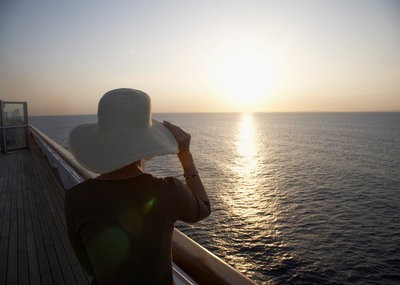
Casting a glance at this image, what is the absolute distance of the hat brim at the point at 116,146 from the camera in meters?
1.13

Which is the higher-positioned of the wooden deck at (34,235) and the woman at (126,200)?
the woman at (126,200)

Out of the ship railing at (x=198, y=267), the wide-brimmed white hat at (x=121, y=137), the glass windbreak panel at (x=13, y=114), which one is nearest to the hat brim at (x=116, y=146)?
the wide-brimmed white hat at (x=121, y=137)

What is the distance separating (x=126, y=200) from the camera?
1060 mm

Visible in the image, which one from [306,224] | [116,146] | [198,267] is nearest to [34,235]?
[198,267]

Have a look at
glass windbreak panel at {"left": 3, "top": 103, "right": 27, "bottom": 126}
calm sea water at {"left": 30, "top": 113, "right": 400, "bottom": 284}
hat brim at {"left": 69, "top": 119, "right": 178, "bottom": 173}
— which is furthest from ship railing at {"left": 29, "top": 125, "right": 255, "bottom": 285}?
glass windbreak panel at {"left": 3, "top": 103, "right": 27, "bottom": 126}

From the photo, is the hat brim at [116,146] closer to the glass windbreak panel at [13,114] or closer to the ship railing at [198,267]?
the ship railing at [198,267]

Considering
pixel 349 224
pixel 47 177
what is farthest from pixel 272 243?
pixel 47 177

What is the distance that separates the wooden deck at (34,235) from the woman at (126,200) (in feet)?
7.54

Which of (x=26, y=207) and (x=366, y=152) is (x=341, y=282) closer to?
(x=26, y=207)

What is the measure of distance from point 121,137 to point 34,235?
154 inches

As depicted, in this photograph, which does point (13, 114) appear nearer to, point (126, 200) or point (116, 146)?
point (116, 146)

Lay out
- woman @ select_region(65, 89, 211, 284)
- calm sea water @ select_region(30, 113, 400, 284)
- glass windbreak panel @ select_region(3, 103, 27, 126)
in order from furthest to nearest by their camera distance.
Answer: calm sea water @ select_region(30, 113, 400, 284) < glass windbreak panel @ select_region(3, 103, 27, 126) < woman @ select_region(65, 89, 211, 284)

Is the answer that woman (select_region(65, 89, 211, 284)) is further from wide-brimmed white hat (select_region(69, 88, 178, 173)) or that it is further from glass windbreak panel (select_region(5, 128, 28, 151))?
glass windbreak panel (select_region(5, 128, 28, 151))

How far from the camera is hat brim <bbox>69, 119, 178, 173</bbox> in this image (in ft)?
3.71
